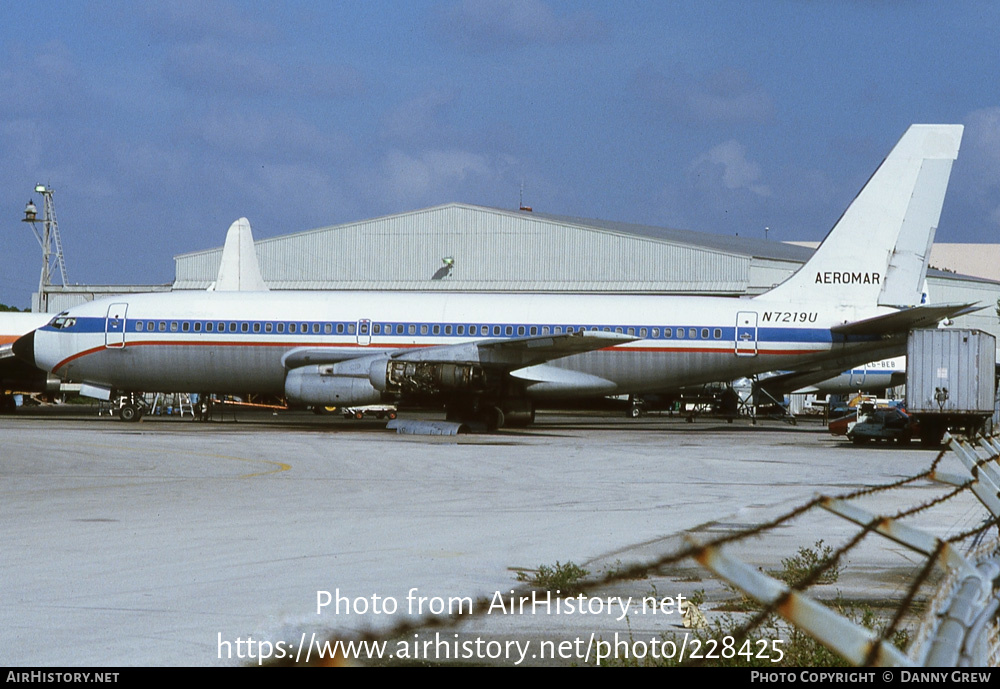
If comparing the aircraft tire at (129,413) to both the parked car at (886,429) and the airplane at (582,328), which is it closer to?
the airplane at (582,328)

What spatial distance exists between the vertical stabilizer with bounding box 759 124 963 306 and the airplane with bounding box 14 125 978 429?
46 millimetres

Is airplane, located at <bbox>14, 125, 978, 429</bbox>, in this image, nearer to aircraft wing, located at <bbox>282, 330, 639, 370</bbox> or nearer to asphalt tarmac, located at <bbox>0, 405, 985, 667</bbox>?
aircraft wing, located at <bbox>282, 330, 639, 370</bbox>

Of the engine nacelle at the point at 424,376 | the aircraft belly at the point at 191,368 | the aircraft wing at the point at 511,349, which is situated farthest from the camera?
the aircraft belly at the point at 191,368

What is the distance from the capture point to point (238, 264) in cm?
5309

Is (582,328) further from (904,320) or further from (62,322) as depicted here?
(62,322)

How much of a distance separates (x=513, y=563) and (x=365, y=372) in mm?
22650

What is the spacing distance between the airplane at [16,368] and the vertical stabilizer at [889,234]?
32836mm

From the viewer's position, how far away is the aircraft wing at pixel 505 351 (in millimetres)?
31703

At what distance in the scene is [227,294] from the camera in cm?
3622

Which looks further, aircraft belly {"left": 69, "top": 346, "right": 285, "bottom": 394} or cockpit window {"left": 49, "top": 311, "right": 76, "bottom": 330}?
cockpit window {"left": 49, "top": 311, "right": 76, "bottom": 330}

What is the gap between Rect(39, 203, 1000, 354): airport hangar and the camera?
60.1 m

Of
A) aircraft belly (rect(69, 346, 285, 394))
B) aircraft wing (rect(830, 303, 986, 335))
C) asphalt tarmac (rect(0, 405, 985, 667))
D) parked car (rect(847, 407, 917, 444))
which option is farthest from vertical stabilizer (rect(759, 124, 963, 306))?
aircraft belly (rect(69, 346, 285, 394))

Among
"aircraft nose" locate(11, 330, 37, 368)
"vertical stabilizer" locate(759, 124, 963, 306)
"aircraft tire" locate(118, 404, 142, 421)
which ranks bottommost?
"aircraft tire" locate(118, 404, 142, 421)

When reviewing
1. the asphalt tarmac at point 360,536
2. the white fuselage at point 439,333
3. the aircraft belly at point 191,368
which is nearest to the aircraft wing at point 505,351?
the white fuselage at point 439,333
